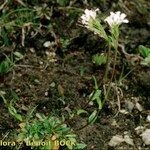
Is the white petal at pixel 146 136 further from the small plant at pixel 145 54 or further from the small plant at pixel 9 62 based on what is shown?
the small plant at pixel 9 62

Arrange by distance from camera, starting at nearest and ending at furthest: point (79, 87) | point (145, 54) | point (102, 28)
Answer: point (102, 28)
point (79, 87)
point (145, 54)

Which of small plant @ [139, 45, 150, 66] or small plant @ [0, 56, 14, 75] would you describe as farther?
small plant @ [139, 45, 150, 66]

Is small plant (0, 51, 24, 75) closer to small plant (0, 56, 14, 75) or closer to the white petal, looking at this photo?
small plant (0, 56, 14, 75)

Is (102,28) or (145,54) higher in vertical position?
(102,28)

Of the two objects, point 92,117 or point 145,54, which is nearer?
point 92,117

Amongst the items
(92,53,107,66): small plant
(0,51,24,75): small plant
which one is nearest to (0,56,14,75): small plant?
(0,51,24,75): small plant

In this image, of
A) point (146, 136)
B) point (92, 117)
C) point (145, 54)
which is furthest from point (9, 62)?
point (146, 136)

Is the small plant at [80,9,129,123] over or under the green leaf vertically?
over

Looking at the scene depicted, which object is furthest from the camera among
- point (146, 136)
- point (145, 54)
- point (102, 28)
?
point (145, 54)

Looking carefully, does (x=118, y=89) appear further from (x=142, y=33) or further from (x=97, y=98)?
(x=142, y=33)

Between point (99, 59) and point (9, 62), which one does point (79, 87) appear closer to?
point (99, 59)

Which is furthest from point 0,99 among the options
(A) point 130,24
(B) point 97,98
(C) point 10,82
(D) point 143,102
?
(A) point 130,24

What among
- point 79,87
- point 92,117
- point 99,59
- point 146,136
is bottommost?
point 146,136
